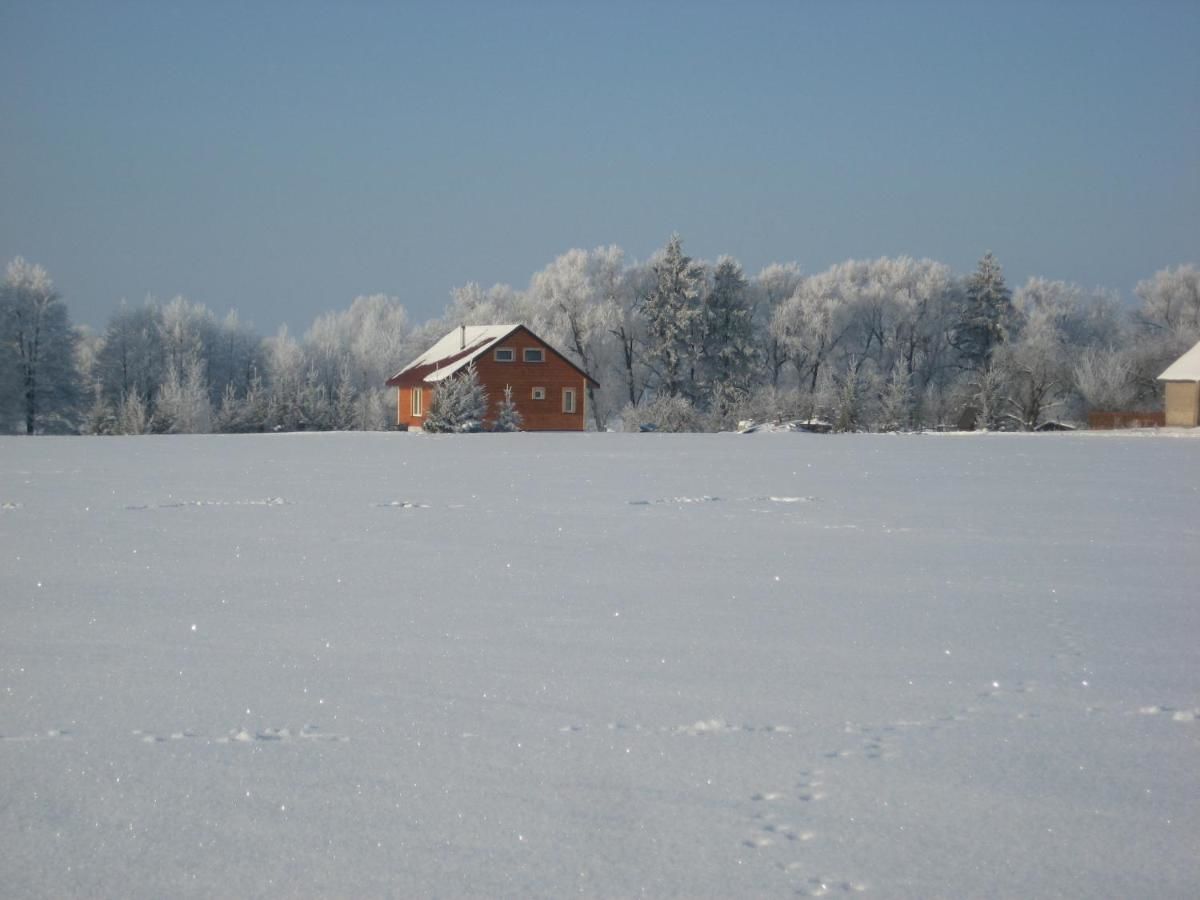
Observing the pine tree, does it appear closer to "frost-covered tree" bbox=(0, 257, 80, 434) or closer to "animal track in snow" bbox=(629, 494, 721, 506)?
"frost-covered tree" bbox=(0, 257, 80, 434)

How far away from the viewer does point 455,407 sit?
122ft

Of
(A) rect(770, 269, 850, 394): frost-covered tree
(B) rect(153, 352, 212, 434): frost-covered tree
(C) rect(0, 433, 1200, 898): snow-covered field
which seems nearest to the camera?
(C) rect(0, 433, 1200, 898): snow-covered field

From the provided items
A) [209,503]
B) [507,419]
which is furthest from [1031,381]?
[209,503]

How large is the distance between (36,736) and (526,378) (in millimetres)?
42214

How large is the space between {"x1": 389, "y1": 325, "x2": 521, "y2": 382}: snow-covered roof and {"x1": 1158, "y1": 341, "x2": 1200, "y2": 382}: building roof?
2549 cm

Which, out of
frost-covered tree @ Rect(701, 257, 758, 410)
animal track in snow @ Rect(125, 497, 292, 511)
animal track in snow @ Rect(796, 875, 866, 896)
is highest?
frost-covered tree @ Rect(701, 257, 758, 410)

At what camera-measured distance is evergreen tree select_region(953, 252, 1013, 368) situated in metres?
55.3

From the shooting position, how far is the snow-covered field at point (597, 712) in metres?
2.92

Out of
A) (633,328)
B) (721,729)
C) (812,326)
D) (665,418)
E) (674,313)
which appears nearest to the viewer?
(721,729)

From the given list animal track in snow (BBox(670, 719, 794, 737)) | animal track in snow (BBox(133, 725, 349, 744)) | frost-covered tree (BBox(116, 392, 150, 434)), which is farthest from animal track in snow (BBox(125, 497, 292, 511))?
frost-covered tree (BBox(116, 392, 150, 434))

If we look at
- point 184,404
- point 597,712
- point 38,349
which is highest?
point 38,349

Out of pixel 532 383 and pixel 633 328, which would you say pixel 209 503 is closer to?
pixel 532 383

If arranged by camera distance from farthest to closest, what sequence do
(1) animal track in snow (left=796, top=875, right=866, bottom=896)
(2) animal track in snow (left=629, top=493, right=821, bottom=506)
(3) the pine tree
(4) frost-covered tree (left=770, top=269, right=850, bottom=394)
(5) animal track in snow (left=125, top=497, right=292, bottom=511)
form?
(4) frost-covered tree (left=770, top=269, right=850, bottom=394) → (3) the pine tree → (2) animal track in snow (left=629, top=493, right=821, bottom=506) → (5) animal track in snow (left=125, top=497, right=292, bottom=511) → (1) animal track in snow (left=796, top=875, right=866, bottom=896)

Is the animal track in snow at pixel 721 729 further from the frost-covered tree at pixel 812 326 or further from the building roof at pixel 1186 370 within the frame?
the frost-covered tree at pixel 812 326
